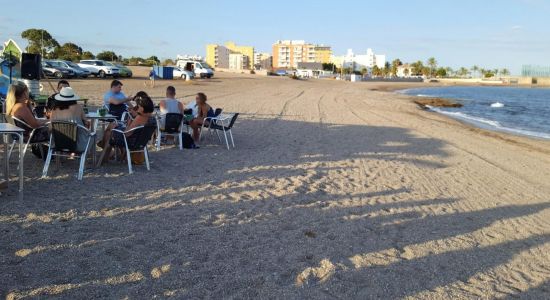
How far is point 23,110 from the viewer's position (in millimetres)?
6461

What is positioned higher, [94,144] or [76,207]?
[94,144]

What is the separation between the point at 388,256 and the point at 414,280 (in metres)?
0.47

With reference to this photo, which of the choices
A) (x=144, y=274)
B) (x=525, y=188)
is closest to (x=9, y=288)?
(x=144, y=274)

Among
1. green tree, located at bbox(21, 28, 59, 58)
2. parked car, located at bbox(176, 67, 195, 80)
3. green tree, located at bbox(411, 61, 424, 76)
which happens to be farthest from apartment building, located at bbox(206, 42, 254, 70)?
parked car, located at bbox(176, 67, 195, 80)

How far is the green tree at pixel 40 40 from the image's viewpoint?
48.3 meters

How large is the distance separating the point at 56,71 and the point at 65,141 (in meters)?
26.2

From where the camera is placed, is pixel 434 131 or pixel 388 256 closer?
pixel 388 256

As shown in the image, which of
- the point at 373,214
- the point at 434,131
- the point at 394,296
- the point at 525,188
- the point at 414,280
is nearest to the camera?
the point at 394,296

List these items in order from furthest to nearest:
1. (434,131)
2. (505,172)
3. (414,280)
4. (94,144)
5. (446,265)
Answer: (434,131), (505,172), (94,144), (446,265), (414,280)

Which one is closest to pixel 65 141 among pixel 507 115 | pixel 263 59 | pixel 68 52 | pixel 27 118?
pixel 27 118

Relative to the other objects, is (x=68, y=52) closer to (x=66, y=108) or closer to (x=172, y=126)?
(x=172, y=126)

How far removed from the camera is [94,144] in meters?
6.81

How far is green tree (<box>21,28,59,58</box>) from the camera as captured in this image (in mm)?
48281

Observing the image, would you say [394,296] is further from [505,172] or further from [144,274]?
[505,172]
